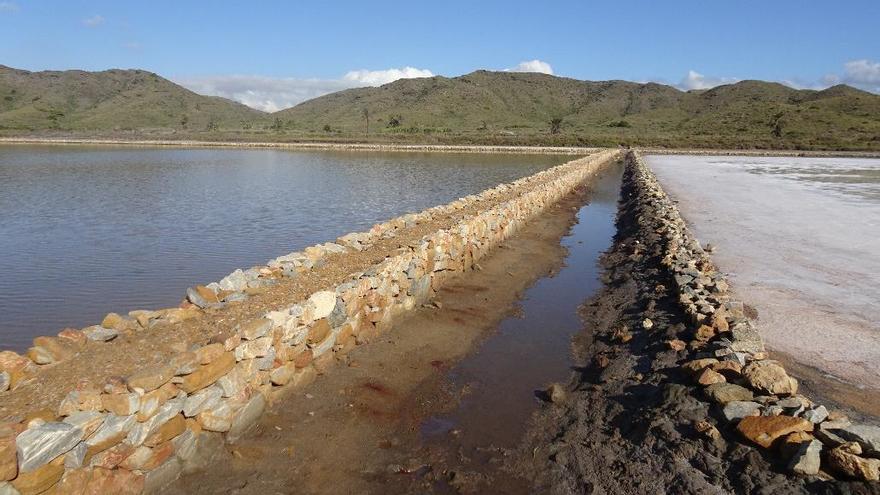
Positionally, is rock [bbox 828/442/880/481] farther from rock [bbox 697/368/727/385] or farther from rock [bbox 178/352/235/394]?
rock [bbox 178/352/235/394]

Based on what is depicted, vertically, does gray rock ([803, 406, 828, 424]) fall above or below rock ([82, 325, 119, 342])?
below

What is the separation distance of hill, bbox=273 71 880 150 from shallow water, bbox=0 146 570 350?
179 ft

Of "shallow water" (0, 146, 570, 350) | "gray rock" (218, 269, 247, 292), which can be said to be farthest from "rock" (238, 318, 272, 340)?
"shallow water" (0, 146, 570, 350)

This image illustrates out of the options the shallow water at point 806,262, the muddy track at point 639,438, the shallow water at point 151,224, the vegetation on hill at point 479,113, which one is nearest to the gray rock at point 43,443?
the muddy track at point 639,438

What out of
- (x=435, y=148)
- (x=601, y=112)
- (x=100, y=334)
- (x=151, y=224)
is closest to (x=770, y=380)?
(x=100, y=334)

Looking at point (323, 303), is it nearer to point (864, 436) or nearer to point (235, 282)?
point (235, 282)

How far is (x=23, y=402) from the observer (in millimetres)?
3928

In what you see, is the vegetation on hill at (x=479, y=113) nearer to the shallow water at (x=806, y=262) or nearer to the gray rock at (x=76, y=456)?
the shallow water at (x=806, y=262)

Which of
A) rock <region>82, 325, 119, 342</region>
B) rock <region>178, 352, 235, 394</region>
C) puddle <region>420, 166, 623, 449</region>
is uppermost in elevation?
rock <region>82, 325, 119, 342</region>

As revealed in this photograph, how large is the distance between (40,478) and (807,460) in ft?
16.5

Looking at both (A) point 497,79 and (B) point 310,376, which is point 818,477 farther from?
(A) point 497,79

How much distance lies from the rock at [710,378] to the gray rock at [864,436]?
1.15 metres

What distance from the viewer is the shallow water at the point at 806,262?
276 inches

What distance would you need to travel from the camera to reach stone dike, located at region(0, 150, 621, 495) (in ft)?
12.1
